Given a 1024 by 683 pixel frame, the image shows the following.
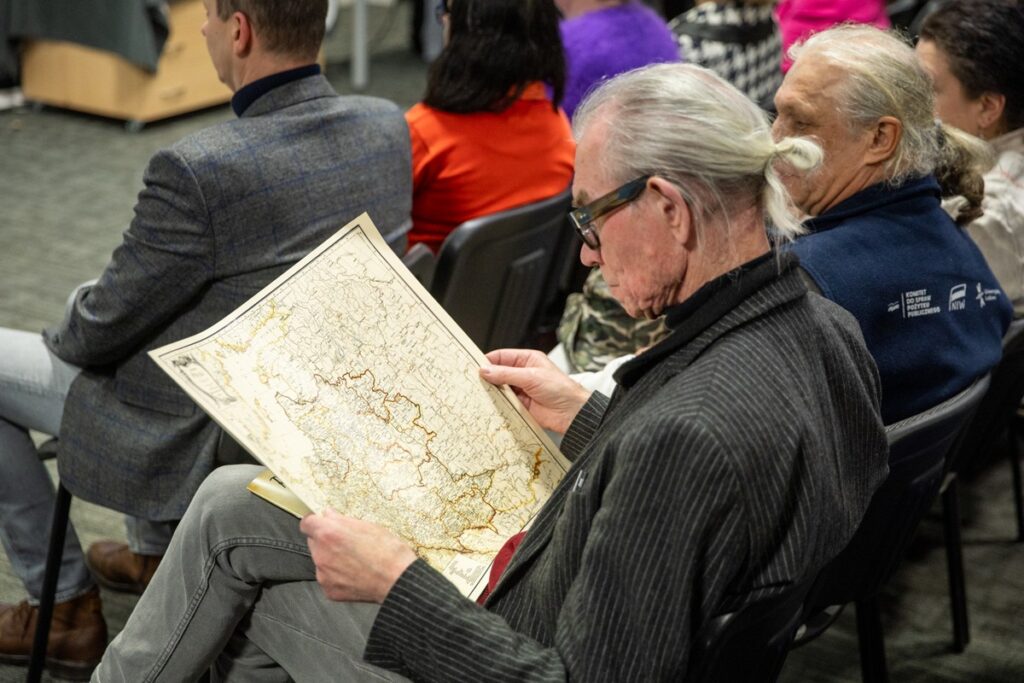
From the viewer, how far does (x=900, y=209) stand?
1.67 meters

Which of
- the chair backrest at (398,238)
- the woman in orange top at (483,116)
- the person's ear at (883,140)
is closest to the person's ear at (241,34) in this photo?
the chair backrest at (398,238)

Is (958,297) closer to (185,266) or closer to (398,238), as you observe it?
(398,238)

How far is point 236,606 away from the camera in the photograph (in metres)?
1.41

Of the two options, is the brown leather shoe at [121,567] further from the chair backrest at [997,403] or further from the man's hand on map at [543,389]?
the chair backrest at [997,403]

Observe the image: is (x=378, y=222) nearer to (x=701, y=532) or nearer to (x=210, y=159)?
(x=210, y=159)

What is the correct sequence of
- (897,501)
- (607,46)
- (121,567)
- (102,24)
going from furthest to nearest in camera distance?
(102,24) < (607,46) < (121,567) < (897,501)

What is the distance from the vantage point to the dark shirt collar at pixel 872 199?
1668 mm

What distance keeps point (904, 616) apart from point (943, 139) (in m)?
1.07

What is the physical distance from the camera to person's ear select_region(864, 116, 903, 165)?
170 cm

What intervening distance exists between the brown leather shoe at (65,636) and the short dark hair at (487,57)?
116cm

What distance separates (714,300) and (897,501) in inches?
20.8

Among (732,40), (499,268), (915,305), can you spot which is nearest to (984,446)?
(915,305)

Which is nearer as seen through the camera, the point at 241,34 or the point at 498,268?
the point at 241,34

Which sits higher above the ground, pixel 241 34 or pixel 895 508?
pixel 241 34
